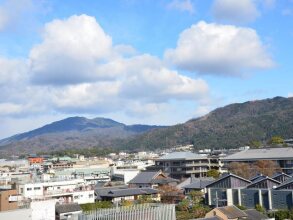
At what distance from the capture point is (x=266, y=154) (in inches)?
2211

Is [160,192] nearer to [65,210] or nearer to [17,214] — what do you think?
[65,210]

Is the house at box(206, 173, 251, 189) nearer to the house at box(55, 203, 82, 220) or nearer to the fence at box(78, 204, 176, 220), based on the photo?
the house at box(55, 203, 82, 220)

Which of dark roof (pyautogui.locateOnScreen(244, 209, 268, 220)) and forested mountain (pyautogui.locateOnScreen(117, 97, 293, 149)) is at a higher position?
forested mountain (pyautogui.locateOnScreen(117, 97, 293, 149))

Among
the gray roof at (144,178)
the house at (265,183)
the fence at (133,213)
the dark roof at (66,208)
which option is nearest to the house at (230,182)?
the house at (265,183)

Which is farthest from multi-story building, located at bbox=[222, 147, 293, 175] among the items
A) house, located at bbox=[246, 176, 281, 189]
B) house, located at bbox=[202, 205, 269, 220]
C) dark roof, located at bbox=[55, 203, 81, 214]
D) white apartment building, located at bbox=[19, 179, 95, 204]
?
dark roof, located at bbox=[55, 203, 81, 214]

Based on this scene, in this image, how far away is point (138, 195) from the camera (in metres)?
43.2

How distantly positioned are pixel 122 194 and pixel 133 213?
79.5 feet

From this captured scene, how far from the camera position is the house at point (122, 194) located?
138ft

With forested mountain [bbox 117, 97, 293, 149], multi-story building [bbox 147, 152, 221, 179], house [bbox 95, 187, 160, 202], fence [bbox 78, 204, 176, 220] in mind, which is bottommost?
house [bbox 95, 187, 160, 202]

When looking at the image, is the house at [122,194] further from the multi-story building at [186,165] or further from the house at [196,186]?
the multi-story building at [186,165]

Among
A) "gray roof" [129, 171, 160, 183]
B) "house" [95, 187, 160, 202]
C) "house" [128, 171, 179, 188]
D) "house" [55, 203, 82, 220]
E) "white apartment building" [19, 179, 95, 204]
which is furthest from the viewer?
"gray roof" [129, 171, 160, 183]

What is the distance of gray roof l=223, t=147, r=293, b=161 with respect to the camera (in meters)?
53.8

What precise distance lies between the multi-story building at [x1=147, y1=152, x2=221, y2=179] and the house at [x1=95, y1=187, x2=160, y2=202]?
58.6 feet

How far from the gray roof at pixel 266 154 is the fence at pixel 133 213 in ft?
122
